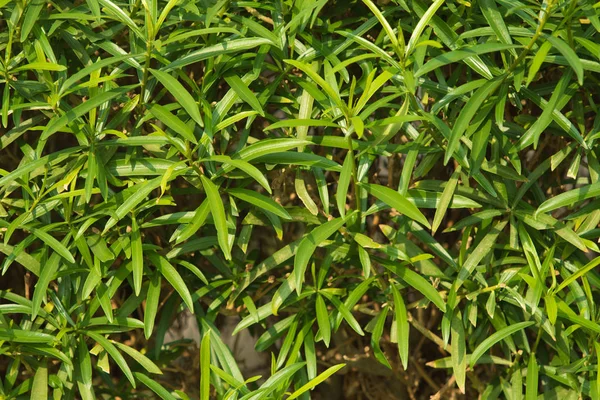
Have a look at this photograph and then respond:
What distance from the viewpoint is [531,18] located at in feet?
4.74

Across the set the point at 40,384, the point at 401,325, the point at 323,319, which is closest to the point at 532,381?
the point at 401,325

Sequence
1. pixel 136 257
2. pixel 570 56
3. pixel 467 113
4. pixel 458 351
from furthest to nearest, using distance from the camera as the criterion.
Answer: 1. pixel 458 351
2. pixel 136 257
3. pixel 467 113
4. pixel 570 56

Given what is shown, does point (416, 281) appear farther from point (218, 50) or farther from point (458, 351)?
point (218, 50)

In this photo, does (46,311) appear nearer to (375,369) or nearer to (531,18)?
(375,369)

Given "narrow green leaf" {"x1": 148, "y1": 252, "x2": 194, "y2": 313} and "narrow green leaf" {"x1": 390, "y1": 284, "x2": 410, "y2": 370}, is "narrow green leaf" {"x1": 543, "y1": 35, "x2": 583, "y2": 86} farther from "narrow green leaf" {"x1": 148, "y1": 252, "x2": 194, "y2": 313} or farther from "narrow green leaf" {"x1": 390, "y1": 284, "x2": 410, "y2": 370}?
"narrow green leaf" {"x1": 148, "y1": 252, "x2": 194, "y2": 313}

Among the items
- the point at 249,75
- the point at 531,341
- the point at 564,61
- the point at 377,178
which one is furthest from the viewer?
the point at 377,178

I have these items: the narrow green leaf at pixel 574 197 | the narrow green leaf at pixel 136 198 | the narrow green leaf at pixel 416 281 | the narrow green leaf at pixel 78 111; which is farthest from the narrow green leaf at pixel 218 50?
the narrow green leaf at pixel 574 197

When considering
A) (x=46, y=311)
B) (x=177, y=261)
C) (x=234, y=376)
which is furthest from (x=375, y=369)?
(x=46, y=311)

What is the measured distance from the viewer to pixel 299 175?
5.34 ft

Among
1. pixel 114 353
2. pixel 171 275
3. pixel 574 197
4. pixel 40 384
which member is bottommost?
pixel 40 384

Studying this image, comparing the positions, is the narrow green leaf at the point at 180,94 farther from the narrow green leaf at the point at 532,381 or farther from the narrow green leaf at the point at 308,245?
the narrow green leaf at the point at 532,381

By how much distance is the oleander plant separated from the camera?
4.72 feet

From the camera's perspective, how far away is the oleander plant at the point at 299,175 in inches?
56.7

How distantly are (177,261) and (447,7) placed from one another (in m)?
0.74
